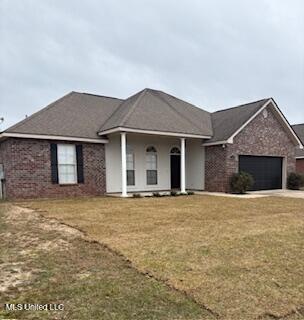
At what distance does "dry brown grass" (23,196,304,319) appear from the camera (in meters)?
3.44

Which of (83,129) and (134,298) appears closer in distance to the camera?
(134,298)

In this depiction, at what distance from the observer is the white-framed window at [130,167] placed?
16.5 meters

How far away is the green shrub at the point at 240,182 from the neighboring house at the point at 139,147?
Result: 418mm

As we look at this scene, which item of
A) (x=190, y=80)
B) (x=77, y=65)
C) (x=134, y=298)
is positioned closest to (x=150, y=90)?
(x=77, y=65)

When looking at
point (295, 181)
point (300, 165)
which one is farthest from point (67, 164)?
point (300, 165)

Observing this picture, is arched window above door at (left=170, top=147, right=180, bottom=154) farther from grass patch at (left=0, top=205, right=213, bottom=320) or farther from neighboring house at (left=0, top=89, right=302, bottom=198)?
grass patch at (left=0, top=205, right=213, bottom=320)

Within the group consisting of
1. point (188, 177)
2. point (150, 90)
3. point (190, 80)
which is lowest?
point (188, 177)

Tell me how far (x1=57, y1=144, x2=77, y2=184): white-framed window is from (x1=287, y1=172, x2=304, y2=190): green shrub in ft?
43.6

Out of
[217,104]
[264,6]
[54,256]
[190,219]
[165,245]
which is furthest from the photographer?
[217,104]

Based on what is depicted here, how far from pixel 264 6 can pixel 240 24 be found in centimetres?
232

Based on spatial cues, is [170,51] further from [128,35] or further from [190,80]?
A: [190,80]

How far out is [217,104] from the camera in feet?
108

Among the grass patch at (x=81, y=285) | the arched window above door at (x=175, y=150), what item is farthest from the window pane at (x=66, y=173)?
the grass patch at (x=81, y=285)

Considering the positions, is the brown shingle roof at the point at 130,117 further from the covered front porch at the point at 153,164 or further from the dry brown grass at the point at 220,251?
the dry brown grass at the point at 220,251
